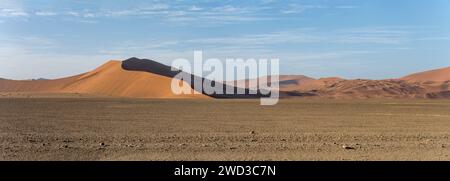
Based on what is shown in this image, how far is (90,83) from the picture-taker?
80.3m

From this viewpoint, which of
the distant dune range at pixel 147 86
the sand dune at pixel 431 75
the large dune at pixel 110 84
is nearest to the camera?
the large dune at pixel 110 84

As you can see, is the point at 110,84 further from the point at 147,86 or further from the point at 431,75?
the point at 431,75

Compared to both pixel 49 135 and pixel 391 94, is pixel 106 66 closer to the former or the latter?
pixel 391 94

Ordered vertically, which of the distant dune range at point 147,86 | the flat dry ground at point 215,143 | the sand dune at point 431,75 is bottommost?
the flat dry ground at point 215,143

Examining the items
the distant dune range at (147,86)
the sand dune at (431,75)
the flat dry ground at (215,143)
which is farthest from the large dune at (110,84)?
the sand dune at (431,75)

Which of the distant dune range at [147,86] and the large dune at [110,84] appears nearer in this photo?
the large dune at [110,84]

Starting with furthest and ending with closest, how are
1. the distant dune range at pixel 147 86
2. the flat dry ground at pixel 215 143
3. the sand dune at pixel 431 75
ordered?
the sand dune at pixel 431 75, the distant dune range at pixel 147 86, the flat dry ground at pixel 215 143

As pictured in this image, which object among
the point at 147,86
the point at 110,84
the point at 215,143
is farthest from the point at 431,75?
the point at 215,143

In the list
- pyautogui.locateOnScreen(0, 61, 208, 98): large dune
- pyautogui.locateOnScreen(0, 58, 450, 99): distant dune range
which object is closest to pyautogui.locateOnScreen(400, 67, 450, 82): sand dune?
pyautogui.locateOnScreen(0, 58, 450, 99): distant dune range

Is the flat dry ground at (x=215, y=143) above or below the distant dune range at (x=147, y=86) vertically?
below

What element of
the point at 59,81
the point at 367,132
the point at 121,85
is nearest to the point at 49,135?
the point at 367,132

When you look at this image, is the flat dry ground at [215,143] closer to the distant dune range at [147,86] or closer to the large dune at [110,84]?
the large dune at [110,84]

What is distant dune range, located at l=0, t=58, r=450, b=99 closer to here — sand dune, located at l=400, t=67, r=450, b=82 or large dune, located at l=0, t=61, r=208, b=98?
large dune, located at l=0, t=61, r=208, b=98
